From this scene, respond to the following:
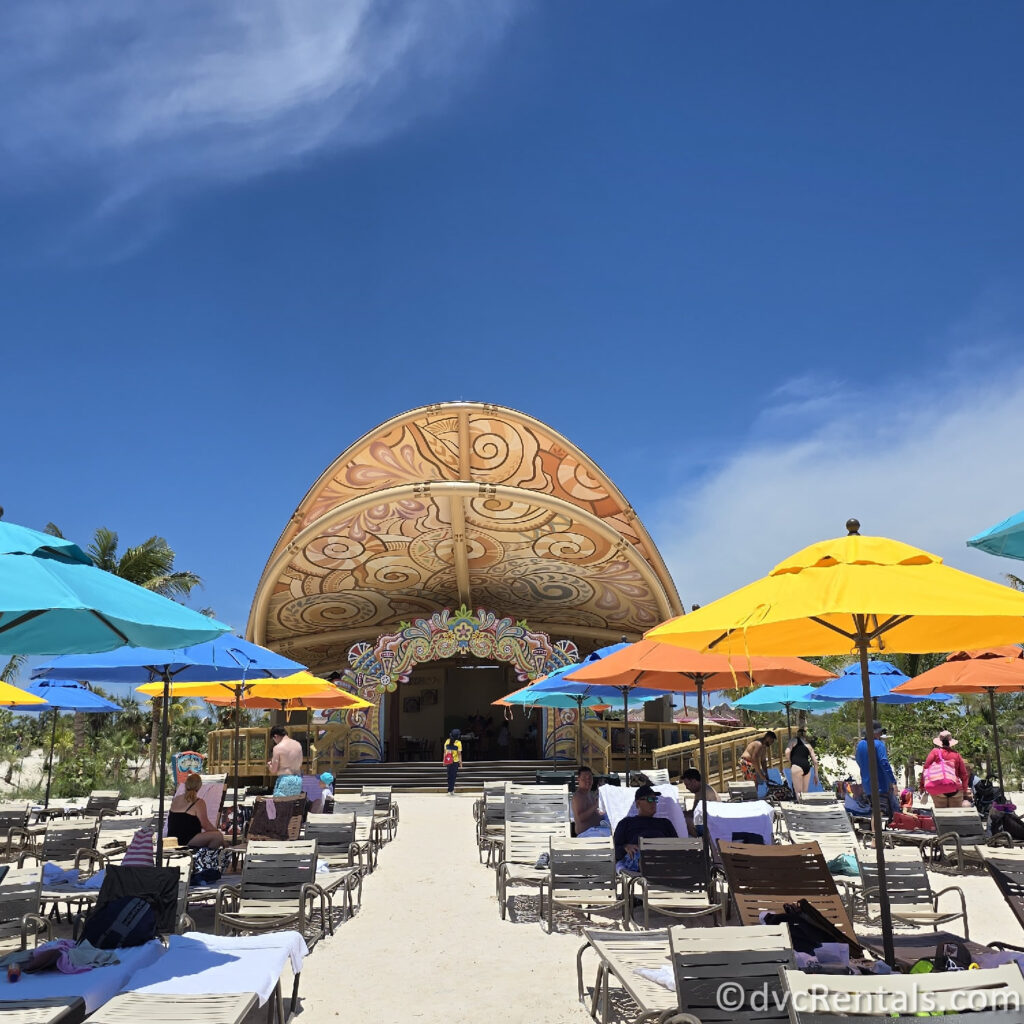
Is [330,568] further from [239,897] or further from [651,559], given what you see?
[239,897]

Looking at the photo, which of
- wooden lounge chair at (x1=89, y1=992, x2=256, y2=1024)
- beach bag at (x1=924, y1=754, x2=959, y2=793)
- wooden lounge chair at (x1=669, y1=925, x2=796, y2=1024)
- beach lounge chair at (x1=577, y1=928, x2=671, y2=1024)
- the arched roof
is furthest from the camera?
the arched roof

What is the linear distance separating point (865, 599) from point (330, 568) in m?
21.1

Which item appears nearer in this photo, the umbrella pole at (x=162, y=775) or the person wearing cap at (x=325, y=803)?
the umbrella pole at (x=162, y=775)

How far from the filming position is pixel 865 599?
12.3 feet

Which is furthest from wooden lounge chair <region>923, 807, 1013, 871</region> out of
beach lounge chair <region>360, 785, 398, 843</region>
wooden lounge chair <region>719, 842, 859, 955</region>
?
beach lounge chair <region>360, 785, 398, 843</region>

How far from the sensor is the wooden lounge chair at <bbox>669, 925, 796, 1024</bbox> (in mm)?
3414

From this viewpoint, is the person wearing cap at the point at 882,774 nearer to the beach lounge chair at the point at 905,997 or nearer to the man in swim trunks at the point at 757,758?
the man in swim trunks at the point at 757,758

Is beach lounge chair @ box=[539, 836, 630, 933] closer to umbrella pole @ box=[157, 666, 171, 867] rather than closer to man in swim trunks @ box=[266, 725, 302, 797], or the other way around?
umbrella pole @ box=[157, 666, 171, 867]

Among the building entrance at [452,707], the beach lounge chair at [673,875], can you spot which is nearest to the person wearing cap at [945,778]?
the beach lounge chair at [673,875]

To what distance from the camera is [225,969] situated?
4082 millimetres

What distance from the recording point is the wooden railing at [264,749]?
18.9 meters

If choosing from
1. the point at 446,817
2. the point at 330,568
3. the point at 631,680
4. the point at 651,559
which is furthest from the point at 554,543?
the point at 631,680

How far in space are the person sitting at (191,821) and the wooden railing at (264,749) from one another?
394 inches

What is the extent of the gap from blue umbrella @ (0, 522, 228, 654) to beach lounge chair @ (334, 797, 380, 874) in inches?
180
